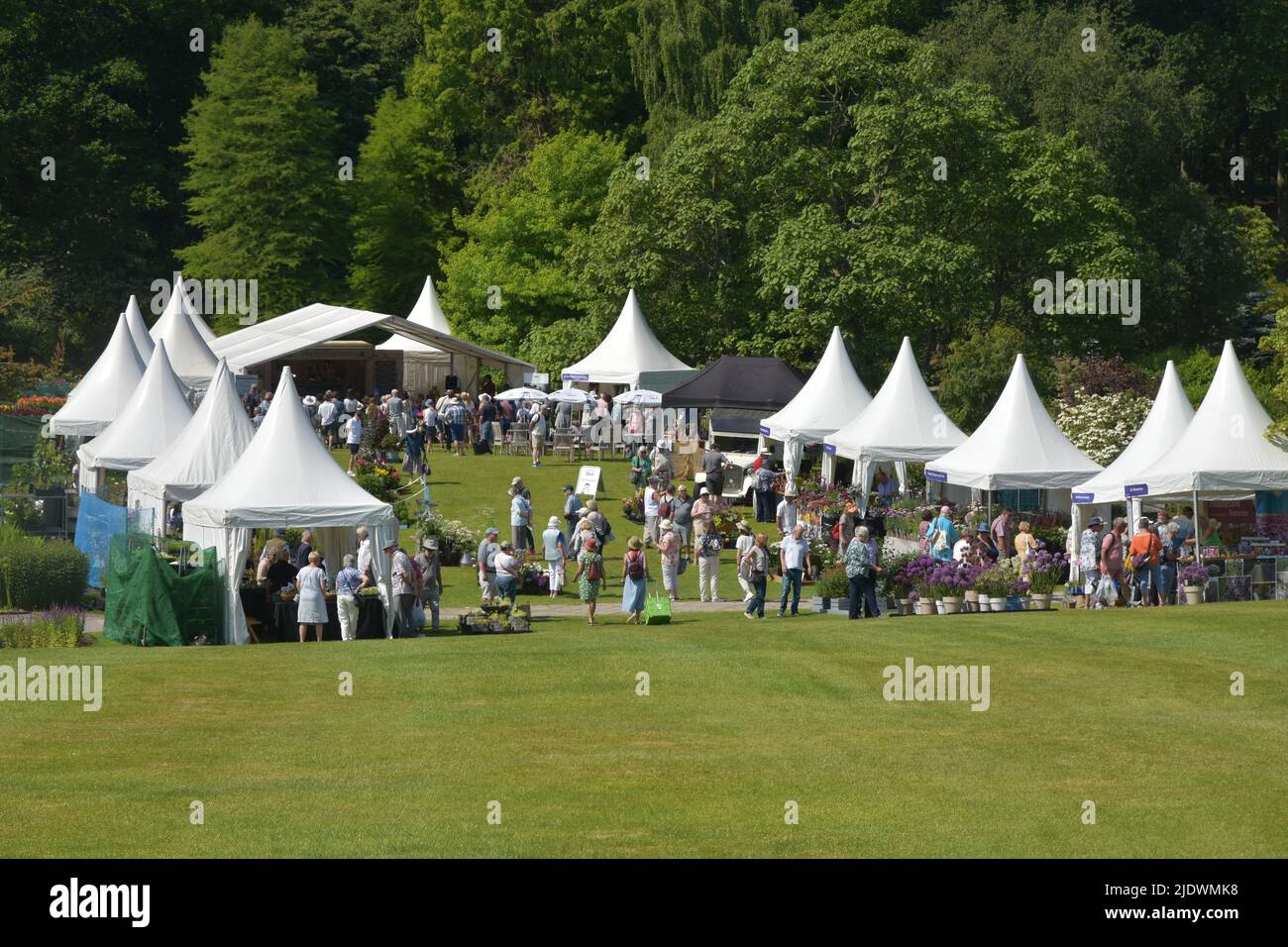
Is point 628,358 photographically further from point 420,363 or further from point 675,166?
point 420,363

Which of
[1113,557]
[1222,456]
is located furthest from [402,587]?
[1222,456]

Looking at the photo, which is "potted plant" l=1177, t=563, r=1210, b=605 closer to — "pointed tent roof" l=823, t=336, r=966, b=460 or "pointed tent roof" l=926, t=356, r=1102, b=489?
→ "pointed tent roof" l=926, t=356, r=1102, b=489

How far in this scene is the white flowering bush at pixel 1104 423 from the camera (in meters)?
43.2

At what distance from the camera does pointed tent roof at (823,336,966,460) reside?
131 feet

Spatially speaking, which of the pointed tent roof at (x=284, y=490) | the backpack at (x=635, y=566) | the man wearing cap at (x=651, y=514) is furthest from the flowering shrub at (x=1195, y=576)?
the pointed tent roof at (x=284, y=490)

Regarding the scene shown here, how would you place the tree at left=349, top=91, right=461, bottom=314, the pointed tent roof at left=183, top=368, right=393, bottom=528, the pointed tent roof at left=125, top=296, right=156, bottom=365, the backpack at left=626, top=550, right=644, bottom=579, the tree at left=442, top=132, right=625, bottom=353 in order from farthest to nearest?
the tree at left=349, top=91, right=461, bottom=314 < the tree at left=442, top=132, right=625, bottom=353 < the pointed tent roof at left=125, top=296, right=156, bottom=365 < the backpack at left=626, top=550, right=644, bottom=579 < the pointed tent roof at left=183, top=368, right=393, bottom=528

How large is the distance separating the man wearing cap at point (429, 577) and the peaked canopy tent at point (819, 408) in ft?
53.2

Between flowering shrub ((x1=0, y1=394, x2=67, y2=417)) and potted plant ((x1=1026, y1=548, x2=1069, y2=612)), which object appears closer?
potted plant ((x1=1026, y1=548, x2=1069, y2=612))

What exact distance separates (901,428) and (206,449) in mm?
15365

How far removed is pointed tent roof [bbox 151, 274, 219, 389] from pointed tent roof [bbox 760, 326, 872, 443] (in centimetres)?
1601

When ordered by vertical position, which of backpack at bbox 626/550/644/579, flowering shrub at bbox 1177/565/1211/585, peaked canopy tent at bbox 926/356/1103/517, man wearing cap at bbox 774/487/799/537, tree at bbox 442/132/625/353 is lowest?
flowering shrub at bbox 1177/565/1211/585

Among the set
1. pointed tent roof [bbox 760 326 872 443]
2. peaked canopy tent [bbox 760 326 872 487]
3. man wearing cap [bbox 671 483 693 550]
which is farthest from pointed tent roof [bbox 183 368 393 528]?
pointed tent roof [bbox 760 326 872 443]

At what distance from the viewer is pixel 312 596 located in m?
25.8

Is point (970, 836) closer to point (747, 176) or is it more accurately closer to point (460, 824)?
point (460, 824)
